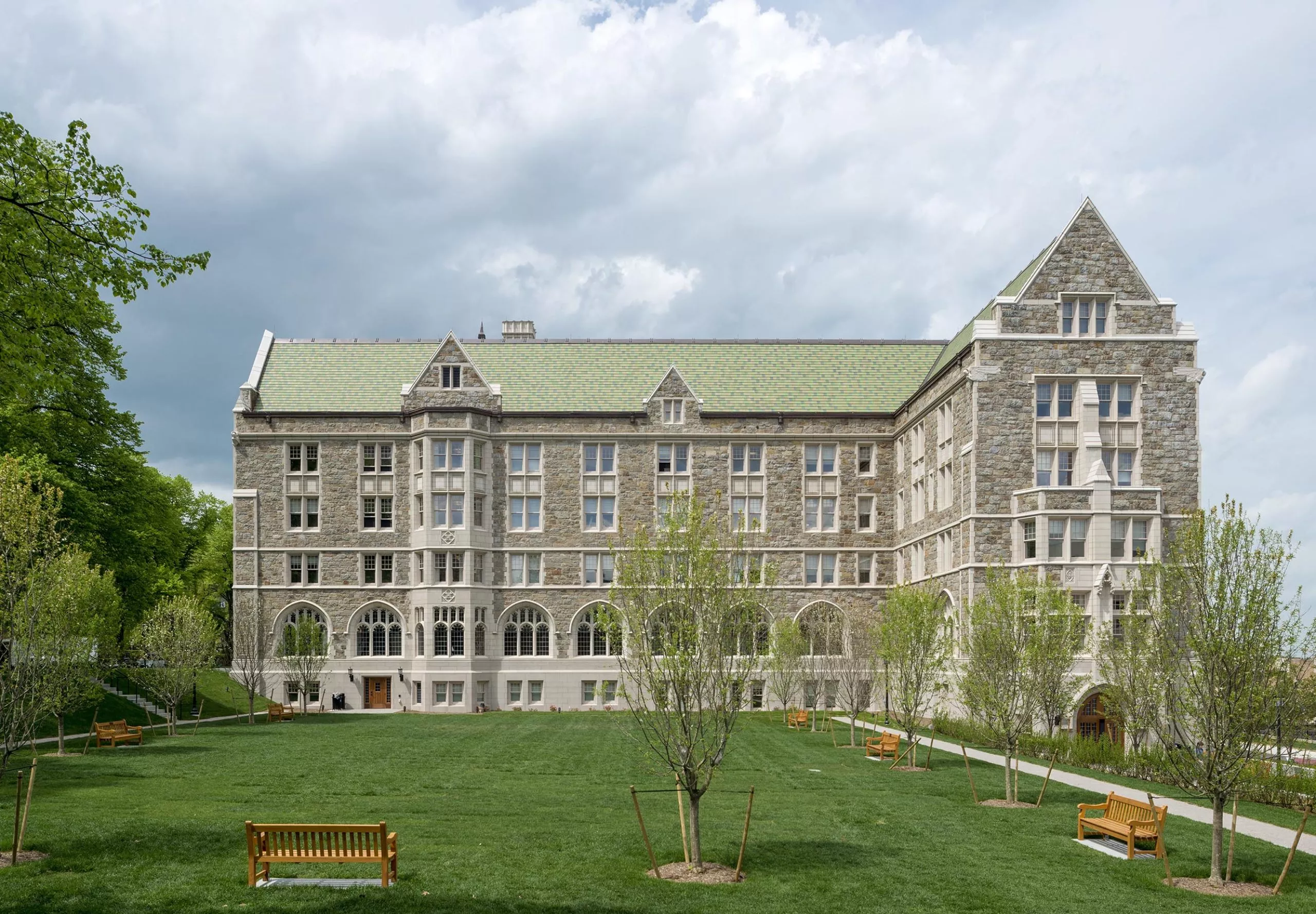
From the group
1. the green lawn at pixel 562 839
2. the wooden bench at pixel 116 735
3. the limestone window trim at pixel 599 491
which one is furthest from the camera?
the limestone window trim at pixel 599 491

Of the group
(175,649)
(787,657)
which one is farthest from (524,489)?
(175,649)

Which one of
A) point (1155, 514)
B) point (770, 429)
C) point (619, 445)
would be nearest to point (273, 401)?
point (619, 445)

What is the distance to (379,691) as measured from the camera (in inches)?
2323

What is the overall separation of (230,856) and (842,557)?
45.6m

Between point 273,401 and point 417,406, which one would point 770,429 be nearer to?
point 417,406

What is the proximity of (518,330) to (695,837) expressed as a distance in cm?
5373

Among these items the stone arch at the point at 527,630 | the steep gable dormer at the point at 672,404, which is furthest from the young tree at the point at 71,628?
the steep gable dormer at the point at 672,404

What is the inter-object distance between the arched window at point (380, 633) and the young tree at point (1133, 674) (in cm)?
3762

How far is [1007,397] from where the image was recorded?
45094mm

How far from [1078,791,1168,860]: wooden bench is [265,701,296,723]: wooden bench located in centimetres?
3888

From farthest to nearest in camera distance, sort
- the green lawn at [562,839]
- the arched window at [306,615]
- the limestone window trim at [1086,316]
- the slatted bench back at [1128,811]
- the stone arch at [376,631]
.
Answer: the stone arch at [376,631] < the arched window at [306,615] < the limestone window trim at [1086,316] < the slatted bench back at [1128,811] < the green lawn at [562,839]

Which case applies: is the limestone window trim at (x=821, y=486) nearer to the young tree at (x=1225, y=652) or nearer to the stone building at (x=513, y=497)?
the stone building at (x=513, y=497)

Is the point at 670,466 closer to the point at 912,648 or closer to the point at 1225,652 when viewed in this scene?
the point at 912,648

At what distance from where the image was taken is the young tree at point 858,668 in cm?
4325
